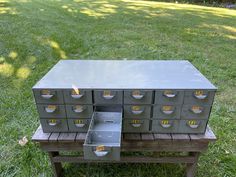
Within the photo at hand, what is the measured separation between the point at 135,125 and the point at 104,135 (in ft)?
0.94

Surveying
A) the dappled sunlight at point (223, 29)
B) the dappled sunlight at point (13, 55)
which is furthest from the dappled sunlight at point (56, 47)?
the dappled sunlight at point (223, 29)

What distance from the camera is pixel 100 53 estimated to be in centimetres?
463

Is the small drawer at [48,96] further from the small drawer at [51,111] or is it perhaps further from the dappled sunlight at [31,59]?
the dappled sunlight at [31,59]

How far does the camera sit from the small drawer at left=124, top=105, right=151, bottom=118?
1544mm

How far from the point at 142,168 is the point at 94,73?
3.40ft

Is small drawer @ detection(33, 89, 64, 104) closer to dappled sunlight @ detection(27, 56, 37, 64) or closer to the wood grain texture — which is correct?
the wood grain texture

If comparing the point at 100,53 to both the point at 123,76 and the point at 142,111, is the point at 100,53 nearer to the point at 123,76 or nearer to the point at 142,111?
the point at 123,76

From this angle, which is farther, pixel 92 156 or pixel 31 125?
pixel 31 125

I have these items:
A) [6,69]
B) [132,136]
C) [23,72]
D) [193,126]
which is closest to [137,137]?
[132,136]

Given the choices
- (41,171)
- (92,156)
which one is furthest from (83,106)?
(41,171)

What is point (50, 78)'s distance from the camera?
5.31 ft

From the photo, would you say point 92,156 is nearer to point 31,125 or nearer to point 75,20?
point 31,125

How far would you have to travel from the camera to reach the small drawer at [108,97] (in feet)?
4.85

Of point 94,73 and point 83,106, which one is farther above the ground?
point 94,73
